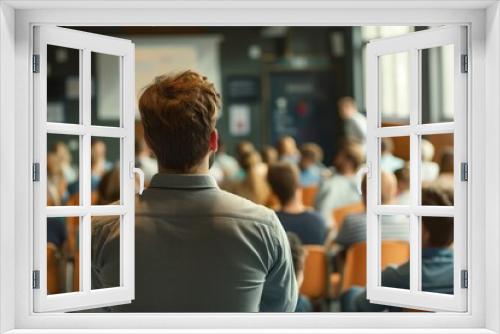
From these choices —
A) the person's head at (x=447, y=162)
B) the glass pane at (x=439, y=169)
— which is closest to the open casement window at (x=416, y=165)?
the glass pane at (x=439, y=169)

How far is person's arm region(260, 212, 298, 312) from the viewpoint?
3.38 meters

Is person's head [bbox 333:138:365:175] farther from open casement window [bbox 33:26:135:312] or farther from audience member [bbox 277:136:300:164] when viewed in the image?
open casement window [bbox 33:26:135:312]

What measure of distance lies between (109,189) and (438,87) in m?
6.38

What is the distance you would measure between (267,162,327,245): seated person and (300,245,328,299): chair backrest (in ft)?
0.32

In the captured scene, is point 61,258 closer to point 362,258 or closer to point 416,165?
point 362,258

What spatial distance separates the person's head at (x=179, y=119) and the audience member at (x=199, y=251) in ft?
0.35

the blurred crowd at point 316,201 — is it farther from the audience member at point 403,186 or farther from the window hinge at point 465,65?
the window hinge at point 465,65

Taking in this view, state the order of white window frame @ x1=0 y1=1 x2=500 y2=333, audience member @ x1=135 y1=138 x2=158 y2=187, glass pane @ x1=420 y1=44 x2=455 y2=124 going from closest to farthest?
white window frame @ x1=0 y1=1 x2=500 y2=333
audience member @ x1=135 y1=138 x2=158 y2=187
glass pane @ x1=420 y1=44 x2=455 y2=124

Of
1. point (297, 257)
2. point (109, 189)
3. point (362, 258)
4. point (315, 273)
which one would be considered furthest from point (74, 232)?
point (362, 258)

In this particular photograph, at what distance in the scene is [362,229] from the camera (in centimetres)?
521

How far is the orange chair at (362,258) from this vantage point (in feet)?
16.1

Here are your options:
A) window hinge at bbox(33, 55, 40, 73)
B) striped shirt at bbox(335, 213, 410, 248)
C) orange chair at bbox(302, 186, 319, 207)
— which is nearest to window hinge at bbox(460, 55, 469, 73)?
window hinge at bbox(33, 55, 40, 73)

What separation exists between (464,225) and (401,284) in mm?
1073

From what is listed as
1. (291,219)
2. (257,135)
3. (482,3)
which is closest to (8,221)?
(482,3)
